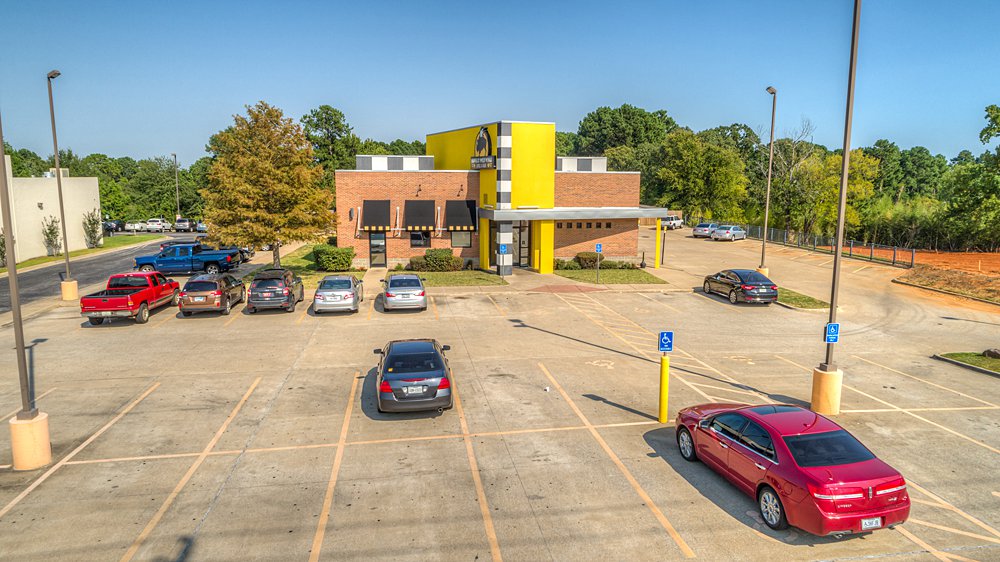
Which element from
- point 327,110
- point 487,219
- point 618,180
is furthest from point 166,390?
point 327,110

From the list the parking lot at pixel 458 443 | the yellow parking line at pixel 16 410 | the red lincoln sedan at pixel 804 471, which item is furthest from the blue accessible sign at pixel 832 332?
the yellow parking line at pixel 16 410

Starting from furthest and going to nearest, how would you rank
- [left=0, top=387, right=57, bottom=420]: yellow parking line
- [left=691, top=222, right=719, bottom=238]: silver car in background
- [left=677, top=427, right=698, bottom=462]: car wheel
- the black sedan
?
[left=691, top=222, right=719, bottom=238]: silver car in background → the black sedan → [left=0, top=387, right=57, bottom=420]: yellow parking line → [left=677, top=427, right=698, bottom=462]: car wheel

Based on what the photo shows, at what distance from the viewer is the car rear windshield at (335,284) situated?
970 inches

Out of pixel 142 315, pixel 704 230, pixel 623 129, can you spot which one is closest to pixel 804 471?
pixel 142 315

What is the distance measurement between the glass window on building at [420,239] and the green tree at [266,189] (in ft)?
18.4

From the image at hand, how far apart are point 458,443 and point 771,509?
19.6 feet

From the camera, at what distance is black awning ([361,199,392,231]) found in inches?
1451

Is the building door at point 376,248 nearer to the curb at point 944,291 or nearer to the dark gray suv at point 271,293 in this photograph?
the dark gray suv at point 271,293

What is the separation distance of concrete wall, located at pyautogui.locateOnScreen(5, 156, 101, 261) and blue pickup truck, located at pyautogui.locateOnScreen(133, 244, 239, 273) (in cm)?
1351

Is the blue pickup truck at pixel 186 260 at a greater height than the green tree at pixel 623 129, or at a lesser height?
lesser

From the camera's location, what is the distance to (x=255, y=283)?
24.8 metres

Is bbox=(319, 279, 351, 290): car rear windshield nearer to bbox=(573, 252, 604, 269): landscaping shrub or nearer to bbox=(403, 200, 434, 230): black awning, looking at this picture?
bbox=(403, 200, 434, 230): black awning

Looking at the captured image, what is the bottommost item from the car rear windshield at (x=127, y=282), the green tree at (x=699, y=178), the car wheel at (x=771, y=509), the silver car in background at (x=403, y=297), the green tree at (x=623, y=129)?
the car wheel at (x=771, y=509)

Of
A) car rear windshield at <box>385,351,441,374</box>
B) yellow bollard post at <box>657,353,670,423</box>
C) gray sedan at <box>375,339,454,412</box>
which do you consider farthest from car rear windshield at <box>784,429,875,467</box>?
car rear windshield at <box>385,351,441,374</box>
